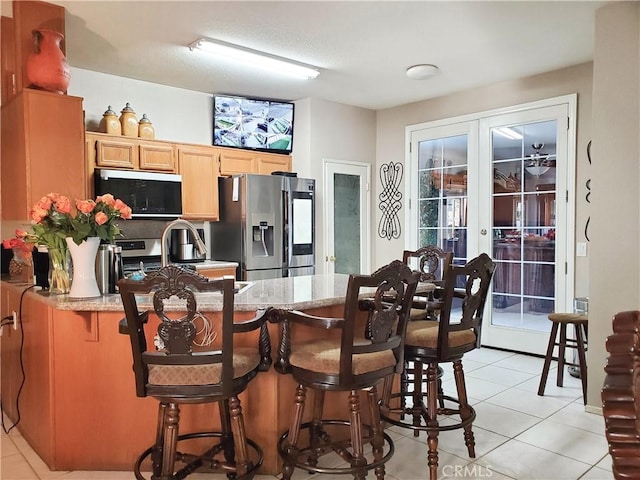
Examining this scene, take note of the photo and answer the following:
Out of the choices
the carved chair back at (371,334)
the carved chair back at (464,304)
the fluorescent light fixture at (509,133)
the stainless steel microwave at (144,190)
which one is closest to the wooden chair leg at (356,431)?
the carved chair back at (371,334)

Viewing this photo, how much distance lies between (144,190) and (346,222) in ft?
8.20

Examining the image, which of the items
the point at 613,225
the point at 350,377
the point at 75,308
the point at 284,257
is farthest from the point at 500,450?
the point at 284,257

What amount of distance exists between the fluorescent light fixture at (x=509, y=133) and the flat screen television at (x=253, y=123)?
7.63 ft

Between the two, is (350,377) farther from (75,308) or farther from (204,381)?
(75,308)

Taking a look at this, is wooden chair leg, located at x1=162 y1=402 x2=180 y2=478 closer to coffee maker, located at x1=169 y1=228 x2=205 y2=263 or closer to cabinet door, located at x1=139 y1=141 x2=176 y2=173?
coffee maker, located at x1=169 y1=228 x2=205 y2=263

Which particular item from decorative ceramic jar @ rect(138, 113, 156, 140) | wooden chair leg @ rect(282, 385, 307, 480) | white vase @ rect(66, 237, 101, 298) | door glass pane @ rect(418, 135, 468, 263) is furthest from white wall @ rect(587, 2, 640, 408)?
decorative ceramic jar @ rect(138, 113, 156, 140)

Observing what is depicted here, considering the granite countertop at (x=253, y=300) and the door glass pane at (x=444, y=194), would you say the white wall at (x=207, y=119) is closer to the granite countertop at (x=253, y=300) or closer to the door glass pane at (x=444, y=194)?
the door glass pane at (x=444, y=194)

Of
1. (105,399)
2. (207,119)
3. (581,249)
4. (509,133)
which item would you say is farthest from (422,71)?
(105,399)

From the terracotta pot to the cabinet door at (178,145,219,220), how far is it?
5.18 feet

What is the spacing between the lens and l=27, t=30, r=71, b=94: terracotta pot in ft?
9.95

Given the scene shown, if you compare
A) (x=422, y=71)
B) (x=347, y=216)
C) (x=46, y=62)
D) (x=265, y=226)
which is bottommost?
(x=265, y=226)

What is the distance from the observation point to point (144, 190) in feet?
14.0

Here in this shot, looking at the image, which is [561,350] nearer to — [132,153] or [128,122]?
[132,153]

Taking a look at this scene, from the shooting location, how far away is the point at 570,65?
430cm
